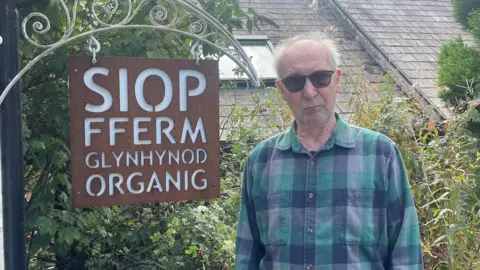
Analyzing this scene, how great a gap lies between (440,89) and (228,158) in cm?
274

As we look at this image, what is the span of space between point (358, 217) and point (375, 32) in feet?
26.6

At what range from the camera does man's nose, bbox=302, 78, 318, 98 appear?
1.96 metres

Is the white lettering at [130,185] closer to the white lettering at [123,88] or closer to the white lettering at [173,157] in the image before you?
the white lettering at [173,157]

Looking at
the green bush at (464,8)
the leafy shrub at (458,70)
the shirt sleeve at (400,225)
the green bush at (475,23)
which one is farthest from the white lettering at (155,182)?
the green bush at (464,8)

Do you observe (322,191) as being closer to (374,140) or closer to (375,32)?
(374,140)

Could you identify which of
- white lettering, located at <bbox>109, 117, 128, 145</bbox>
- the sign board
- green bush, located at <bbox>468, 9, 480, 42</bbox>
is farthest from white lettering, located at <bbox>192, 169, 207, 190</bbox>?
green bush, located at <bbox>468, 9, 480, 42</bbox>

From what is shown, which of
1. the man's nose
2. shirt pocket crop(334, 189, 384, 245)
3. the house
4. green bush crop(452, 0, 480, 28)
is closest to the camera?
shirt pocket crop(334, 189, 384, 245)

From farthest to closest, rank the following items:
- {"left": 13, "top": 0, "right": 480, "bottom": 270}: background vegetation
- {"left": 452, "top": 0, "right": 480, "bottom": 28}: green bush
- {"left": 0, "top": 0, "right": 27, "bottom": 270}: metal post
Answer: {"left": 452, "top": 0, "right": 480, "bottom": 28}: green bush → {"left": 13, "top": 0, "right": 480, "bottom": 270}: background vegetation → {"left": 0, "top": 0, "right": 27, "bottom": 270}: metal post

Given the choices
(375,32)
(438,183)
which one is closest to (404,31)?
(375,32)

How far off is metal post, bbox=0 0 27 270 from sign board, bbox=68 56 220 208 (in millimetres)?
214

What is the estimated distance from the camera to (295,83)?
78.7 inches

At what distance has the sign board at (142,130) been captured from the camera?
91.4 inches

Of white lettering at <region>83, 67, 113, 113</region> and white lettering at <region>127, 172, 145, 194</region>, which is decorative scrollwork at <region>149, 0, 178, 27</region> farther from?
white lettering at <region>127, 172, 145, 194</region>

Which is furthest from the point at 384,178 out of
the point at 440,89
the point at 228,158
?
the point at 440,89
